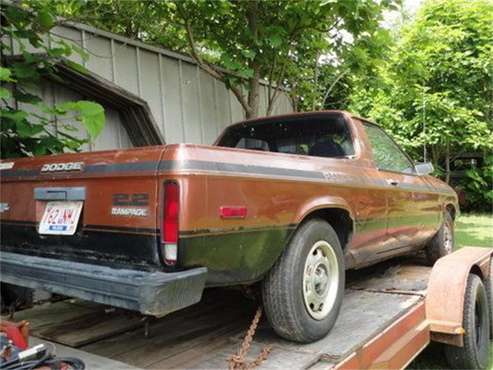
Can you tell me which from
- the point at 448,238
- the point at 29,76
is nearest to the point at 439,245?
the point at 448,238

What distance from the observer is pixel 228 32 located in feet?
22.5

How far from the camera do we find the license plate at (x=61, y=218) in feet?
8.61

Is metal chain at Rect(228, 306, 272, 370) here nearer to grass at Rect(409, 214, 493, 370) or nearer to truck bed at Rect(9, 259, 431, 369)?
truck bed at Rect(9, 259, 431, 369)

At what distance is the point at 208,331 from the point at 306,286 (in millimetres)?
712

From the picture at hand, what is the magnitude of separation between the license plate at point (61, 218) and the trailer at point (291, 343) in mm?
615

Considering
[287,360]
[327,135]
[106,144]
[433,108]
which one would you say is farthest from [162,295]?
[433,108]

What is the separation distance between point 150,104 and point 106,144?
882 millimetres

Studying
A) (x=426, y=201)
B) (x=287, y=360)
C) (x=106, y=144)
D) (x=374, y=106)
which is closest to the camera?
(x=287, y=360)

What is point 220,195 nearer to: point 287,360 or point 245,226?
point 245,226

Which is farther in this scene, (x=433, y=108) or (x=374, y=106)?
(x=374, y=106)

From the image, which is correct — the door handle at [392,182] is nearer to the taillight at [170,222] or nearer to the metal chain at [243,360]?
the metal chain at [243,360]

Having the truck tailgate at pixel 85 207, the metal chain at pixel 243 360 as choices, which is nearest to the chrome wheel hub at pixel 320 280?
the metal chain at pixel 243 360

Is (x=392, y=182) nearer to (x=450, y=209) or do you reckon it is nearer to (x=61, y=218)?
(x=450, y=209)

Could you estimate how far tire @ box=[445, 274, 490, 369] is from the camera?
371cm
